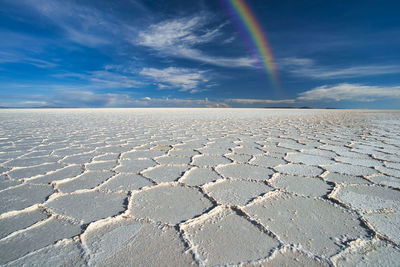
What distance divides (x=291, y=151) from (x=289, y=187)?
1188 millimetres

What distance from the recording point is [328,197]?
1.23 metres

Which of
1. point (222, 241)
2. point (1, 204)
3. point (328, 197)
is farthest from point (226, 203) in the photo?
point (1, 204)

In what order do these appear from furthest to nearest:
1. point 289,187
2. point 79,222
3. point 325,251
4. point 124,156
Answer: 1. point 124,156
2. point 289,187
3. point 79,222
4. point 325,251

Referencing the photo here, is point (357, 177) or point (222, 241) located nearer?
point (222, 241)

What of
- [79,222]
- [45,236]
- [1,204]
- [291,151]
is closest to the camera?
[45,236]

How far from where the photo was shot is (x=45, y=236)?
2.93 ft

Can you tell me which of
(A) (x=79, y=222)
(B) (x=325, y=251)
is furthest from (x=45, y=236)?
(B) (x=325, y=251)

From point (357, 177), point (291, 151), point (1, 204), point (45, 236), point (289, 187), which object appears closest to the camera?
point (45, 236)

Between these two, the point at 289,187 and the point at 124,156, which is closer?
the point at 289,187

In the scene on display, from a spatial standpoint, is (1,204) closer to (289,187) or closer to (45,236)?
(45,236)

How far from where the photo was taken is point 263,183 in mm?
1458

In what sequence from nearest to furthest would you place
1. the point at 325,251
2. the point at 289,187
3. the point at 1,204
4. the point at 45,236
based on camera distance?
the point at 325,251, the point at 45,236, the point at 1,204, the point at 289,187

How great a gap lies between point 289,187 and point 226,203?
1.51 feet

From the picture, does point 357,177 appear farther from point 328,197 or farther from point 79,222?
point 79,222
